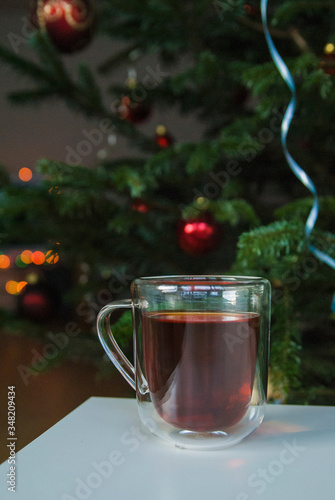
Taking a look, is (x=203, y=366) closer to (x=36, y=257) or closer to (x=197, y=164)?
(x=197, y=164)

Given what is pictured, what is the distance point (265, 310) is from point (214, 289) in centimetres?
5

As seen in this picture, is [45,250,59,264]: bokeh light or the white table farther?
[45,250,59,264]: bokeh light

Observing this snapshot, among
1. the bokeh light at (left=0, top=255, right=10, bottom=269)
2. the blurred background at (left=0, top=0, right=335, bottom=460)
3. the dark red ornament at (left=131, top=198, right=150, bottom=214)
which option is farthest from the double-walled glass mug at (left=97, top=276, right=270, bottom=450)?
the bokeh light at (left=0, top=255, right=10, bottom=269)

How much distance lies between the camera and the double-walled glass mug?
327mm

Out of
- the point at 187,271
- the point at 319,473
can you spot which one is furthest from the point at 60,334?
the point at 319,473

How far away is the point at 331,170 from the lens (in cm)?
120

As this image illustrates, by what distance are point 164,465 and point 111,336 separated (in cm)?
11

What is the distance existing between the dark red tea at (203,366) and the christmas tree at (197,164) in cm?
29

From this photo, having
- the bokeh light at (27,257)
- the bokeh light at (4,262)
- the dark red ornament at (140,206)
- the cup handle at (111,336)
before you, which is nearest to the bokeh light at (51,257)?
the dark red ornament at (140,206)

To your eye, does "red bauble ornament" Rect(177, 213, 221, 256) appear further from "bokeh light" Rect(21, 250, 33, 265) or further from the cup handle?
"bokeh light" Rect(21, 250, 33, 265)

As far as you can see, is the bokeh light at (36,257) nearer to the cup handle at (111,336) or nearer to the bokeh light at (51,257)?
the bokeh light at (51,257)

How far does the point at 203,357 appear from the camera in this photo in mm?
327

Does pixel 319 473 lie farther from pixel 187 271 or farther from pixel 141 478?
pixel 187 271

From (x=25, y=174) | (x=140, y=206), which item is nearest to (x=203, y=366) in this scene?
(x=140, y=206)
